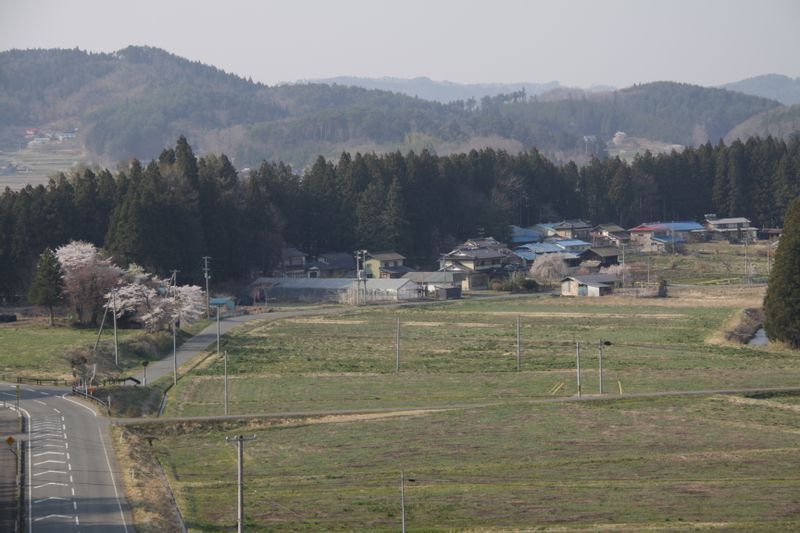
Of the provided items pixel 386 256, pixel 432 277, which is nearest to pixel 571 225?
pixel 386 256

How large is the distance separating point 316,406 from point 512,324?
24877 millimetres

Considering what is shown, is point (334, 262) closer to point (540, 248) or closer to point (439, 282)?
point (439, 282)

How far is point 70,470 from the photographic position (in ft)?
92.5

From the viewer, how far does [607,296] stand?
2891 inches

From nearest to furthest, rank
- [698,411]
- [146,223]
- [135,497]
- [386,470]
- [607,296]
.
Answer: [135,497]
[386,470]
[698,411]
[146,223]
[607,296]

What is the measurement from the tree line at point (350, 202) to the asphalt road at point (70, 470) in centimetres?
3073

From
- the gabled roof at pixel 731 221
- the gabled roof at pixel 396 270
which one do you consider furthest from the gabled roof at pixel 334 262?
the gabled roof at pixel 731 221

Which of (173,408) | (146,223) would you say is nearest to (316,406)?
(173,408)

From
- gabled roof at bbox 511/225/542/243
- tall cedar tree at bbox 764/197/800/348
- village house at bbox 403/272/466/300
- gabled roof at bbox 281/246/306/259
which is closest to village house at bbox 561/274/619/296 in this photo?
village house at bbox 403/272/466/300

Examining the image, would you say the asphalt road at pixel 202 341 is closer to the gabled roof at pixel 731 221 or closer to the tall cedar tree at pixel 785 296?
the tall cedar tree at pixel 785 296

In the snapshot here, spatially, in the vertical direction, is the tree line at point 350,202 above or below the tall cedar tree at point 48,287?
above

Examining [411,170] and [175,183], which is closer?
[175,183]

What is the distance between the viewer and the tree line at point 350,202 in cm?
6844

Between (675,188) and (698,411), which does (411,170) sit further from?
(698,411)
